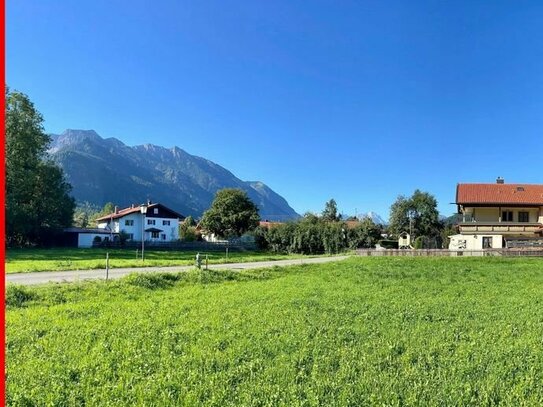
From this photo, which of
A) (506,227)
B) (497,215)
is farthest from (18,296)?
(497,215)

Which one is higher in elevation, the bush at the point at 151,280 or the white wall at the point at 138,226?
the white wall at the point at 138,226

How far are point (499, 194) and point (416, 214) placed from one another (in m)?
39.9

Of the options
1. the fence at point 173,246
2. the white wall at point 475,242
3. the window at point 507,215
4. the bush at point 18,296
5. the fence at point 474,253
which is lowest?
the fence at point 173,246

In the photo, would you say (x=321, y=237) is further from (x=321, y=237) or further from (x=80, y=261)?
(x=80, y=261)

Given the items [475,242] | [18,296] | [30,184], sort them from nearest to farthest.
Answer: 1. [18,296]
2. [475,242]
3. [30,184]

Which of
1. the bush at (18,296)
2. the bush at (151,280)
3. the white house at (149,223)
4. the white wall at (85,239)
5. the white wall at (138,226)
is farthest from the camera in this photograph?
the white wall at (138,226)

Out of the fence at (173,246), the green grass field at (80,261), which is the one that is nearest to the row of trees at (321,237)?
the fence at (173,246)

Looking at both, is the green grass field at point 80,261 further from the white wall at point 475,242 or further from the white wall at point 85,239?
the white wall at point 475,242

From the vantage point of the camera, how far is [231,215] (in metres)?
70.2

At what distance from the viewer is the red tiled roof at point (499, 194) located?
1823 inches

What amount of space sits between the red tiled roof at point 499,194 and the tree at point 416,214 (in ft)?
118

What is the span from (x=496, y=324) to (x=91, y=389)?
7.87m

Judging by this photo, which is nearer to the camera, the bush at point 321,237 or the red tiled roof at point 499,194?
the red tiled roof at point 499,194

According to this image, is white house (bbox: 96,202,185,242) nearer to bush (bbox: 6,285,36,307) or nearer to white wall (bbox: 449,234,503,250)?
white wall (bbox: 449,234,503,250)
